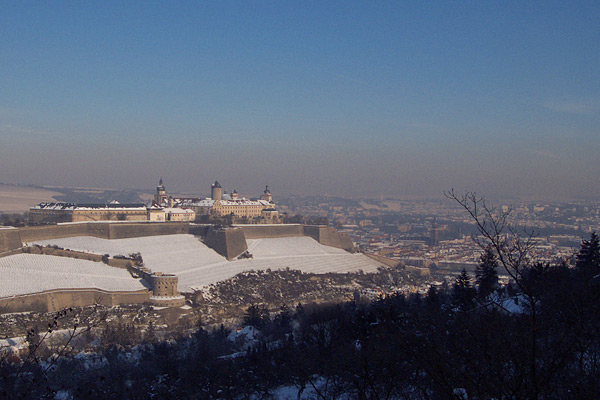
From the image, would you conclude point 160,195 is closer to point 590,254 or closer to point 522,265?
point 590,254

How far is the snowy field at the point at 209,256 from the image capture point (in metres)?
30.9

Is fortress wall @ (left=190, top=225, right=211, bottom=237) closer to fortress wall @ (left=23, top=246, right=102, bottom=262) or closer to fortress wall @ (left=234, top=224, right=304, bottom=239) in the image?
fortress wall @ (left=234, top=224, right=304, bottom=239)

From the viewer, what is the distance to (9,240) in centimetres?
2798

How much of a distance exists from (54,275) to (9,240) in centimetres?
501

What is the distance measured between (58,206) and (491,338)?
41083mm

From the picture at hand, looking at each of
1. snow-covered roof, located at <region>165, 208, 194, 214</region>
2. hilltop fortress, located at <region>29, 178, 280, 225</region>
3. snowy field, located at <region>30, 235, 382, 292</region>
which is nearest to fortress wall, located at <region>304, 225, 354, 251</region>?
snowy field, located at <region>30, 235, 382, 292</region>

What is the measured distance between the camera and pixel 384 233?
229ft

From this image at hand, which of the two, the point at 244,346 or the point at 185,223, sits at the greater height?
the point at 185,223

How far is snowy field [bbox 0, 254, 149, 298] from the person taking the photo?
23.0 m

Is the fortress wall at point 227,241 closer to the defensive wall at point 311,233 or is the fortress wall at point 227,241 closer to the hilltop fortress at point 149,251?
the hilltop fortress at point 149,251

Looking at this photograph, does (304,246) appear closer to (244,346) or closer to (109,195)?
(244,346)

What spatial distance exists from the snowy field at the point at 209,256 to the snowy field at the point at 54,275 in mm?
2879

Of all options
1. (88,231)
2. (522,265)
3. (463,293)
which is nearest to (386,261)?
(88,231)

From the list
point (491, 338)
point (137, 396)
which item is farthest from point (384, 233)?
point (491, 338)
